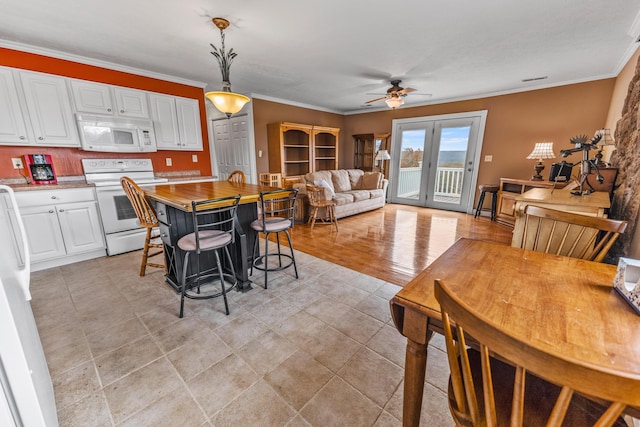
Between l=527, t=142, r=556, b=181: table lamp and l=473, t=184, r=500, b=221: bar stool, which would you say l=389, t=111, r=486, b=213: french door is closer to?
l=473, t=184, r=500, b=221: bar stool

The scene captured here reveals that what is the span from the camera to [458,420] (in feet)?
2.68

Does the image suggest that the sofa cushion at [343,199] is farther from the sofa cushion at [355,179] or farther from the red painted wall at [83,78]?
the red painted wall at [83,78]

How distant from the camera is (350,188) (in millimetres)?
6141

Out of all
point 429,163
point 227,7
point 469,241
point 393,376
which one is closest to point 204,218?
point 227,7

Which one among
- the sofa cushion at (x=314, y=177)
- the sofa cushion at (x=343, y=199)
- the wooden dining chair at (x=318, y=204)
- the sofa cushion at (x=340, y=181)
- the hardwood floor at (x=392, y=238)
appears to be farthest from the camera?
the sofa cushion at (x=340, y=181)

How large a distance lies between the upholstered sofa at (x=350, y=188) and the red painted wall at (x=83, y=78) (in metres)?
2.12

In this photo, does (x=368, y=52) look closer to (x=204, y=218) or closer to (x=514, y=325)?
(x=204, y=218)

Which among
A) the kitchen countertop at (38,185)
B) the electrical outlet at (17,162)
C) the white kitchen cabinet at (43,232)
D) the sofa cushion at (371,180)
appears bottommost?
the white kitchen cabinet at (43,232)

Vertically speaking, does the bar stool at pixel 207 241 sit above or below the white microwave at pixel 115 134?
below

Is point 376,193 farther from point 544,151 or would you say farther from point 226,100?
point 226,100

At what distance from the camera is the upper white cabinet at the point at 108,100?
3.20 m

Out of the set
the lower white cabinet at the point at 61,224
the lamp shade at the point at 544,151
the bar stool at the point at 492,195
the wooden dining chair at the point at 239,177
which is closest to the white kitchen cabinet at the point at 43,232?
the lower white cabinet at the point at 61,224

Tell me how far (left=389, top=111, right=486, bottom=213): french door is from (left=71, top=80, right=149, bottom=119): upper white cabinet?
5.39m

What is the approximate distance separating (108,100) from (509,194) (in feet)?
21.3
